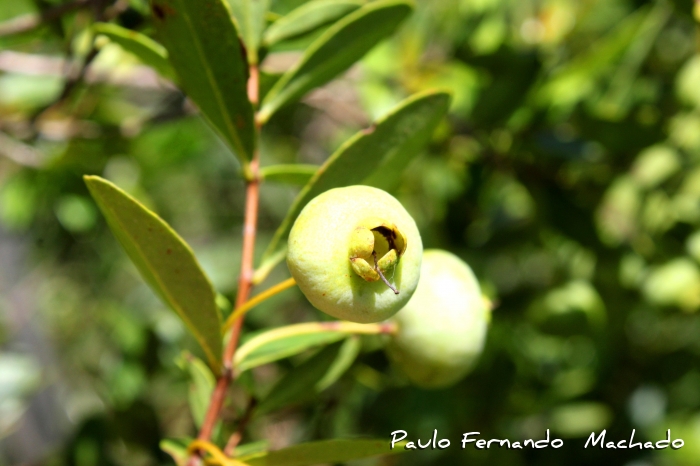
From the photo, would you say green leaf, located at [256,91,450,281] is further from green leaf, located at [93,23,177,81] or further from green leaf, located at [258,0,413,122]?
green leaf, located at [93,23,177,81]

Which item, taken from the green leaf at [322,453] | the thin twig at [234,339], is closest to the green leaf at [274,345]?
the thin twig at [234,339]

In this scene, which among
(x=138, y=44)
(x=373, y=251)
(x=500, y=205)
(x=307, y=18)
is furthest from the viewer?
(x=500, y=205)

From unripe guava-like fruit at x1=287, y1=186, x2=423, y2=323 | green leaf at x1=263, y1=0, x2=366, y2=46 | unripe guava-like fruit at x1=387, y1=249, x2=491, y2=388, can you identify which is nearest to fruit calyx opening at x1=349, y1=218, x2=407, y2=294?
unripe guava-like fruit at x1=287, y1=186, x2=423, y2=323

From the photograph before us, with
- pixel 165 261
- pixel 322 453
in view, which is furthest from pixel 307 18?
pixel 322 453

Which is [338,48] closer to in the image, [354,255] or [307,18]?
[307,18]

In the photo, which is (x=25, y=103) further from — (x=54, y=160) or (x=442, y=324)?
(x=442, y=324)
